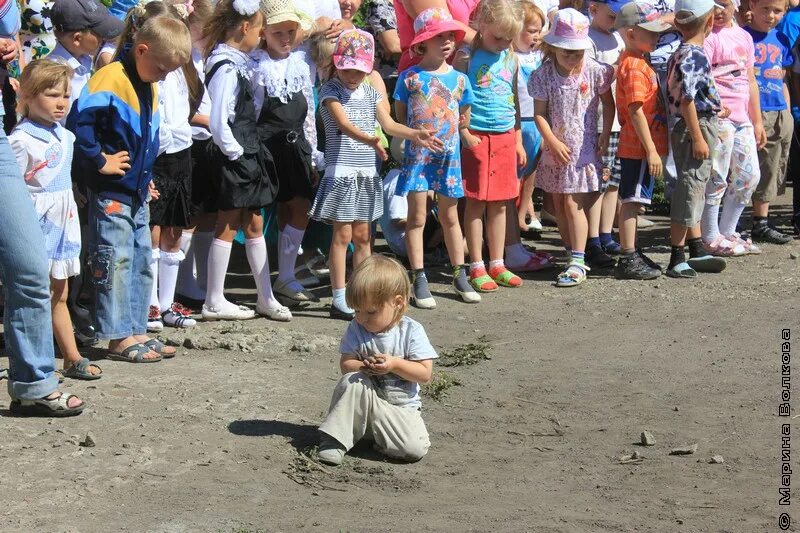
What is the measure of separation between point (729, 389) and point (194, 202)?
3431 mm

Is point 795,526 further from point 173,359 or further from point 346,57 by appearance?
point 346,57

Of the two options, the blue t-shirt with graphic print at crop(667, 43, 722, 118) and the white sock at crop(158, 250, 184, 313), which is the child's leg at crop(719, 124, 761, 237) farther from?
the white sock at crop(158, 250, 184, 313)

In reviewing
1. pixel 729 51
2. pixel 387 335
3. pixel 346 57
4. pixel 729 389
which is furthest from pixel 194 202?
pixel 729 51

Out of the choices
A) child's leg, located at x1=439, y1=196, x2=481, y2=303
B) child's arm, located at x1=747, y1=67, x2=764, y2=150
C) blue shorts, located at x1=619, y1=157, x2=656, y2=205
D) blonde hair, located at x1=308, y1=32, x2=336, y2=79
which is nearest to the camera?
blonde hair, located at x1=308, y1=32, x2=336, y2=79

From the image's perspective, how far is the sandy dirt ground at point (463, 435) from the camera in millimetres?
4824

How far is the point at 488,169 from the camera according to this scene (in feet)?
28.5

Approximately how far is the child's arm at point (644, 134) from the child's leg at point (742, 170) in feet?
3.66

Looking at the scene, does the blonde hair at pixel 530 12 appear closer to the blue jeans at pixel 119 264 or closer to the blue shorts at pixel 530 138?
the blue shorts at pixel 530 138

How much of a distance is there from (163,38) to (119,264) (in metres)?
1.19

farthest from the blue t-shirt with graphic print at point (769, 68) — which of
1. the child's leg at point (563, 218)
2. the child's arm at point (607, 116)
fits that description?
the child's leg at point (563, 218)

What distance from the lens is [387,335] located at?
550cm

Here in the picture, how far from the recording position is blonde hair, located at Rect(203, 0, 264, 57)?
7582 millimetres

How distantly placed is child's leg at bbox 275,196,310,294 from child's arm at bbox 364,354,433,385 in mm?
3028

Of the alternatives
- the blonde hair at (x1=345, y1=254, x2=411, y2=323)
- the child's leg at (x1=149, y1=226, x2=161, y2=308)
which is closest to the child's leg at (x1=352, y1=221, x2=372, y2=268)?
the child's leg at (x1=149, y1=226, x2=161, y2=308)
